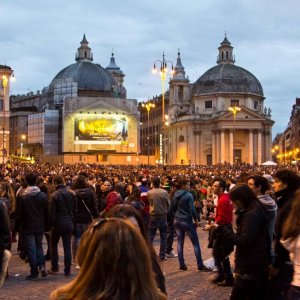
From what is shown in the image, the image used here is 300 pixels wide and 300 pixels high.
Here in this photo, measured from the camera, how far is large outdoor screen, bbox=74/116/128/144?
84.6 m

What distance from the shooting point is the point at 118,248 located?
2746 mm

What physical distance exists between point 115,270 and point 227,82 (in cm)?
10027

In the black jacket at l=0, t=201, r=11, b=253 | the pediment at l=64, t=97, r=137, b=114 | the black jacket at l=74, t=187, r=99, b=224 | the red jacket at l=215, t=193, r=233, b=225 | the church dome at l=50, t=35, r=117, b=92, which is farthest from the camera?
the church dome at l=50, t=35, r=117, b=92

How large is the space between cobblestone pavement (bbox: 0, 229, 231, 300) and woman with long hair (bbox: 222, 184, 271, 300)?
3.09 meters

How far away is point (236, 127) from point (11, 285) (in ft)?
283

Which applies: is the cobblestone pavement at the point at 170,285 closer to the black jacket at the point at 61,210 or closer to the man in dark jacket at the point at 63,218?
the man in dark jacket at the point at 63,218

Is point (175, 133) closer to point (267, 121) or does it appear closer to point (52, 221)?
point (267, 121)

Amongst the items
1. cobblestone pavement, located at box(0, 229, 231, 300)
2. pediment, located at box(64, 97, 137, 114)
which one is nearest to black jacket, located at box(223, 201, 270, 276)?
cobblestone pavement, located at box(0, 229, 231, 300)

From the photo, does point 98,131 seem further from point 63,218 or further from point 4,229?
point 4,229

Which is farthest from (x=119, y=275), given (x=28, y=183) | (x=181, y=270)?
(x=181, y=270)

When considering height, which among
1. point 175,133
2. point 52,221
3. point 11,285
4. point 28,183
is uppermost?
point 175,133

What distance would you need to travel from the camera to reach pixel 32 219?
10.5 metres

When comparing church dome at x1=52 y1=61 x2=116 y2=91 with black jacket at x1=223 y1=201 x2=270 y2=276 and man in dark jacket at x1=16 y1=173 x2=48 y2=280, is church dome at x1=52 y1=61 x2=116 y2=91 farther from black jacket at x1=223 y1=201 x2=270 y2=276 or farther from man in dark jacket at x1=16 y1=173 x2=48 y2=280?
black jacket at x1=223 y1=201 x2=270 y2=276

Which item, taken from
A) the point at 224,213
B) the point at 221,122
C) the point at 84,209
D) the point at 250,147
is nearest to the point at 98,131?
the point at 221,122
